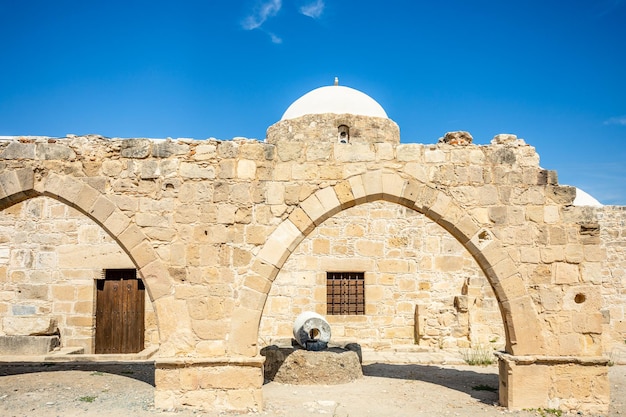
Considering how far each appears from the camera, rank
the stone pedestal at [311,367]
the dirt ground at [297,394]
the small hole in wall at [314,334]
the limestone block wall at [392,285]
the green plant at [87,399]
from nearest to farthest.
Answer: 1. the dirt ground at [297,394]
2. the green plant at [87,399]
3. the stone pedestal at [311,367]
4. the small hole in wall at [314,334]
5. the limestone block wall at [392,285]

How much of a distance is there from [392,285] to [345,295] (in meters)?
0.90

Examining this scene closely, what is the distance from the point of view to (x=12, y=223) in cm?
998

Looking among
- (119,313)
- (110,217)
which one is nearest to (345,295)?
(119,313)

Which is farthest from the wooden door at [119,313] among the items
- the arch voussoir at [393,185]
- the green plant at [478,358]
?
the arch voussoir at [393,185]

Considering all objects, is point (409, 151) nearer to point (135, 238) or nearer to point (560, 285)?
point (560, 285)

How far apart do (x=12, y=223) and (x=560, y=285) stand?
9.02m

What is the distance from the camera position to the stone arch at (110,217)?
19.1 feet

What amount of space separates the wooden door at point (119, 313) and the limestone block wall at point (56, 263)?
0.22m

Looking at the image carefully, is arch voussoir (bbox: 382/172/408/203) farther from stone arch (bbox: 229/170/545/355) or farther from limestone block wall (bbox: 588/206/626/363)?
limestone block wall (bbox: 588/206/626/363)

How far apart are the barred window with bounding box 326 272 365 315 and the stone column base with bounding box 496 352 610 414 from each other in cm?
474

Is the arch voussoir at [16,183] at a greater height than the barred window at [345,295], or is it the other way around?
the arch voussoir at [16,183]

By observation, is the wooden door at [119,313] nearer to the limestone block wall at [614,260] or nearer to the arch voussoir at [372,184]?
the arch voussoir at [372,184]

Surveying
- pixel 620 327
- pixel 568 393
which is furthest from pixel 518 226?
pixel 620 327

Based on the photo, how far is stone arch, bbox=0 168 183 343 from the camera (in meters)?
5.82
